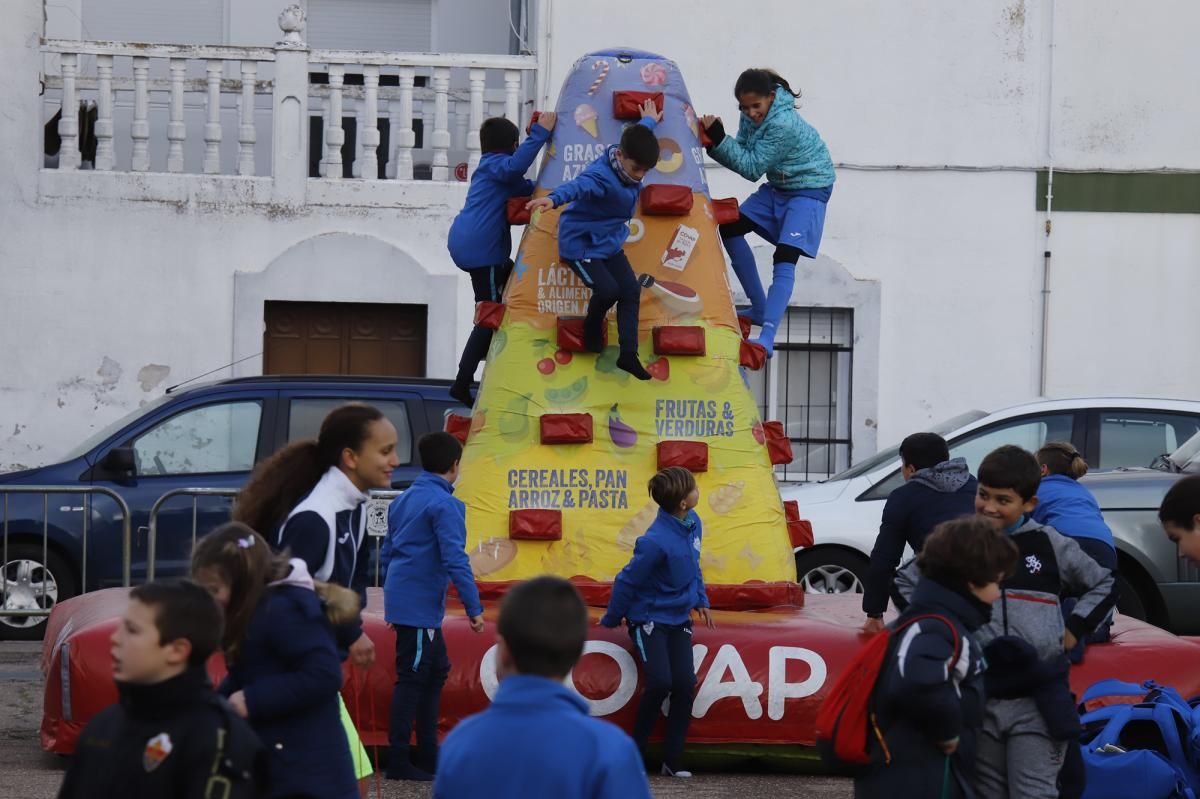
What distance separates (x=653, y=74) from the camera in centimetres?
924

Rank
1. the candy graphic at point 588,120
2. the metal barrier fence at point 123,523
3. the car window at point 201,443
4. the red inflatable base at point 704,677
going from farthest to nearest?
the car window at point 201,443 < the metal barrier fence at point 123,523 < the candy graphic at point 588,120 < the red inflatable base at point 704,677

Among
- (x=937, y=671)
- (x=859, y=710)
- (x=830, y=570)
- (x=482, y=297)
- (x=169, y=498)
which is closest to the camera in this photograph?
(x=937, y=671)

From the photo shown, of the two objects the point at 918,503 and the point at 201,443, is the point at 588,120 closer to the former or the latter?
the point at 918,503

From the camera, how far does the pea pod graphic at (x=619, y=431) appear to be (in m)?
8.80

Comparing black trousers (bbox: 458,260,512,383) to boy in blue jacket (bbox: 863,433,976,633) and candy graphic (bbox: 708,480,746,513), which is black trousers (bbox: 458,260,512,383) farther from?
boy in blue jacket (bbox: 863,433,976,633)

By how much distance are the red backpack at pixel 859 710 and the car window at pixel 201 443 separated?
26.6 ft

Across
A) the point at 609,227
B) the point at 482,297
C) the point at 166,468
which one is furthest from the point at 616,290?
the point at 166,468

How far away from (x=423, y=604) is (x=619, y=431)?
1541mm

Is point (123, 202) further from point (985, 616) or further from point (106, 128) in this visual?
point (985, 616)

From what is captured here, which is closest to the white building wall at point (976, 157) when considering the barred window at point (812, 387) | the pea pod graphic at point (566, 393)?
the barred window at point (812, 387)

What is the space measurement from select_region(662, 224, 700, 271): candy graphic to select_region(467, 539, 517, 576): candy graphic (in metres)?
1.58

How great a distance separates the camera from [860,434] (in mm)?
17172

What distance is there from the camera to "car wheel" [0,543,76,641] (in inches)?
474

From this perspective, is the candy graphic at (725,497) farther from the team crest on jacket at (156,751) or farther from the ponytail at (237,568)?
the team crest on jacket at (156,751)
